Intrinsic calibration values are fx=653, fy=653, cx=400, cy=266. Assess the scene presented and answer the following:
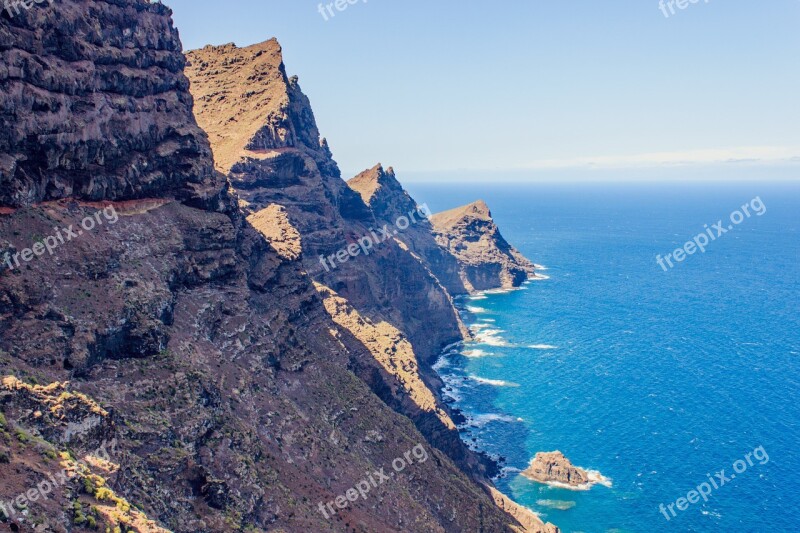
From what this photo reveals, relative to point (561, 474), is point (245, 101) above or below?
above

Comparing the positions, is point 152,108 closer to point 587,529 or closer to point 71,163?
point 71,163

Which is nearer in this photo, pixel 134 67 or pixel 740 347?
pixel 134 67

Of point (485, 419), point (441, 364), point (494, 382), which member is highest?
point (441, 364)

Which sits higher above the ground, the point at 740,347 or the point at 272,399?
the point at 272,399

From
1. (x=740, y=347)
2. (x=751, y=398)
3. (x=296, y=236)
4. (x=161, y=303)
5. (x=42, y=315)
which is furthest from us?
(x=740, y=347)

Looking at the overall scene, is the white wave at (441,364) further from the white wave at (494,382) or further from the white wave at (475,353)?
the white wave at (494,382)

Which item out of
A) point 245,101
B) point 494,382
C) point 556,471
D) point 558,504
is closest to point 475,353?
point 494,382

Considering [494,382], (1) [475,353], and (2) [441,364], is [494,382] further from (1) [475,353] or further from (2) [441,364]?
(1) [475,353]

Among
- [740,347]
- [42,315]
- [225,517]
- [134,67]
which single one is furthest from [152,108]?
[740,347]
